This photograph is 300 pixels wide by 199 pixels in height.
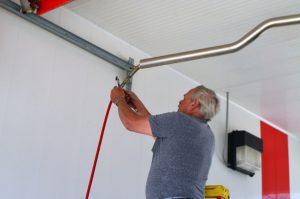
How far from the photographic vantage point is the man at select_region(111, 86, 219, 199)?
1747 millimetres

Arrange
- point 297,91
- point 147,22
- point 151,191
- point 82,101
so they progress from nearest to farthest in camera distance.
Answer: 1. point 151,191
2. point 82,101
3. point 147,22
4. point 297,91

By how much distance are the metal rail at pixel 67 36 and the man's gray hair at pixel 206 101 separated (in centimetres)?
98

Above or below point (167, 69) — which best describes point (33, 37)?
below

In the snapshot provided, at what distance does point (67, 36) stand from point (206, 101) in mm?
1071

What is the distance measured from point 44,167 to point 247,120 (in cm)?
259

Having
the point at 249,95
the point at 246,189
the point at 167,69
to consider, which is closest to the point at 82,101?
the point at 167,69

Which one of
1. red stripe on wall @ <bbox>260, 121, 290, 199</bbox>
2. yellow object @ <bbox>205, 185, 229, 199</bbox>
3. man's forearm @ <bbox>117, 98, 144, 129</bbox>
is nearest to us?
man's forearm @ <bbox>117, 98, 144, 129</bbox>

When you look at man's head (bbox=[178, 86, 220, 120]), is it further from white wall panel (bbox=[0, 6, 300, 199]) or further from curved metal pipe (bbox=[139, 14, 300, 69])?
white wall panel (bbox=[0, 6, 300, 199])

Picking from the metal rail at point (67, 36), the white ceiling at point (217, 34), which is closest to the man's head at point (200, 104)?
the white ceiling at point (217, 34)

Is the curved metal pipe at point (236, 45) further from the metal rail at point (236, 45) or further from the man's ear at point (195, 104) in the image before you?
the man's ear at point (195, 104)

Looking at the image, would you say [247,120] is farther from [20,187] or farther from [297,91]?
[20,187]

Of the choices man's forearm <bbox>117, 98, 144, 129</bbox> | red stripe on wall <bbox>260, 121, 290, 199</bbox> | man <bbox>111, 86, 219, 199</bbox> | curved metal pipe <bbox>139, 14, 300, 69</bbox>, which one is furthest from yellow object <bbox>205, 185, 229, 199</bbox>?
red stripe on wall <bbox>260, 121, 290, 199</bbox>

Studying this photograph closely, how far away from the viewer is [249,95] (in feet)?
13.2

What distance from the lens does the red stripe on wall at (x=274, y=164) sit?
177 inches
